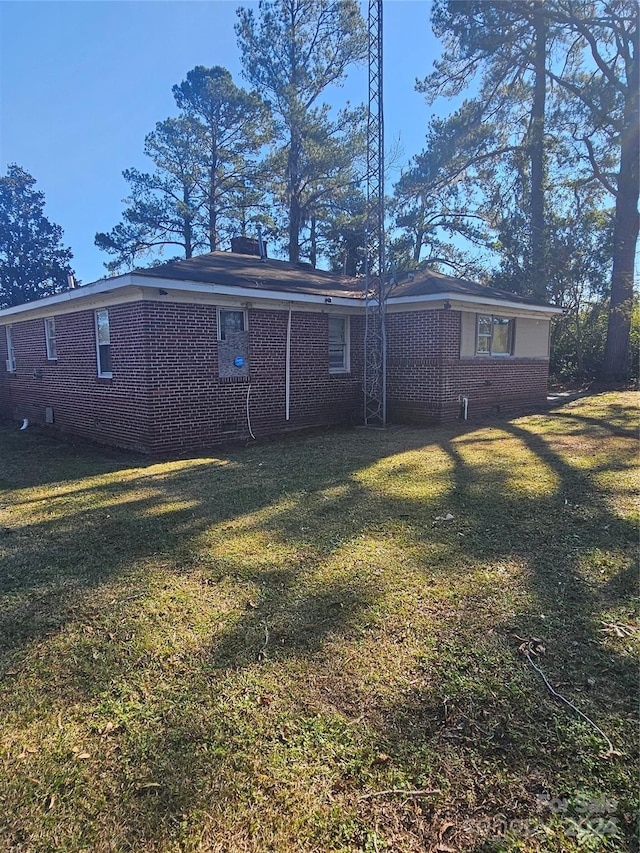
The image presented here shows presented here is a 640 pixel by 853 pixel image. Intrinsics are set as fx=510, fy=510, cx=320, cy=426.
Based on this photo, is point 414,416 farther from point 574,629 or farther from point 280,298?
point 574,629

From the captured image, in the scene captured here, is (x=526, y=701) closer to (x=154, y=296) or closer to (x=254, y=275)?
(x=154, y=296)

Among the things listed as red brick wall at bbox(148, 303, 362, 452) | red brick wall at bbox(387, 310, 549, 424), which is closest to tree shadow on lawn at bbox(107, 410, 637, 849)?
red brick wall at bbox(148, 303, 362, 452)

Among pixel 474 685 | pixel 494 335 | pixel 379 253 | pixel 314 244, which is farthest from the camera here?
pixel 314 244

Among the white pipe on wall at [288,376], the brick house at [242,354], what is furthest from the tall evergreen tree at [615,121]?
the white pipe on wall at [288,376]

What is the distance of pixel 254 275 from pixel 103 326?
11.3ft

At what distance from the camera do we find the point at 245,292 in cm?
952

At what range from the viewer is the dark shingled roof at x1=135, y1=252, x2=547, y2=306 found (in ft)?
31.8

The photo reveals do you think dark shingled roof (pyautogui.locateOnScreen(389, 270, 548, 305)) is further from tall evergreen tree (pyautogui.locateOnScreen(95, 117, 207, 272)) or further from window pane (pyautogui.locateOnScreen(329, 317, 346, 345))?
tall evergreen tree (pyautogui.locateOnScreen(95, 117, 207, 272))

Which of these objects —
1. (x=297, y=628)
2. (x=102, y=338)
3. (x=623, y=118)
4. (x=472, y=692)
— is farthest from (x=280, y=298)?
(x=623, y=118)

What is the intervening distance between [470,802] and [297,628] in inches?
54.1

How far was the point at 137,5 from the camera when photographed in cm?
1084

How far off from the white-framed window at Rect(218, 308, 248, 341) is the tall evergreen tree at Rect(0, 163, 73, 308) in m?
29.9

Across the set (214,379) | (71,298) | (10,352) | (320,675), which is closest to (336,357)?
(214,379)

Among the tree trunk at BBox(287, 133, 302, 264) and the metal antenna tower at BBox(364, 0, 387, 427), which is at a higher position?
the tree trunk at BBox(287, 133, 302, 264)
